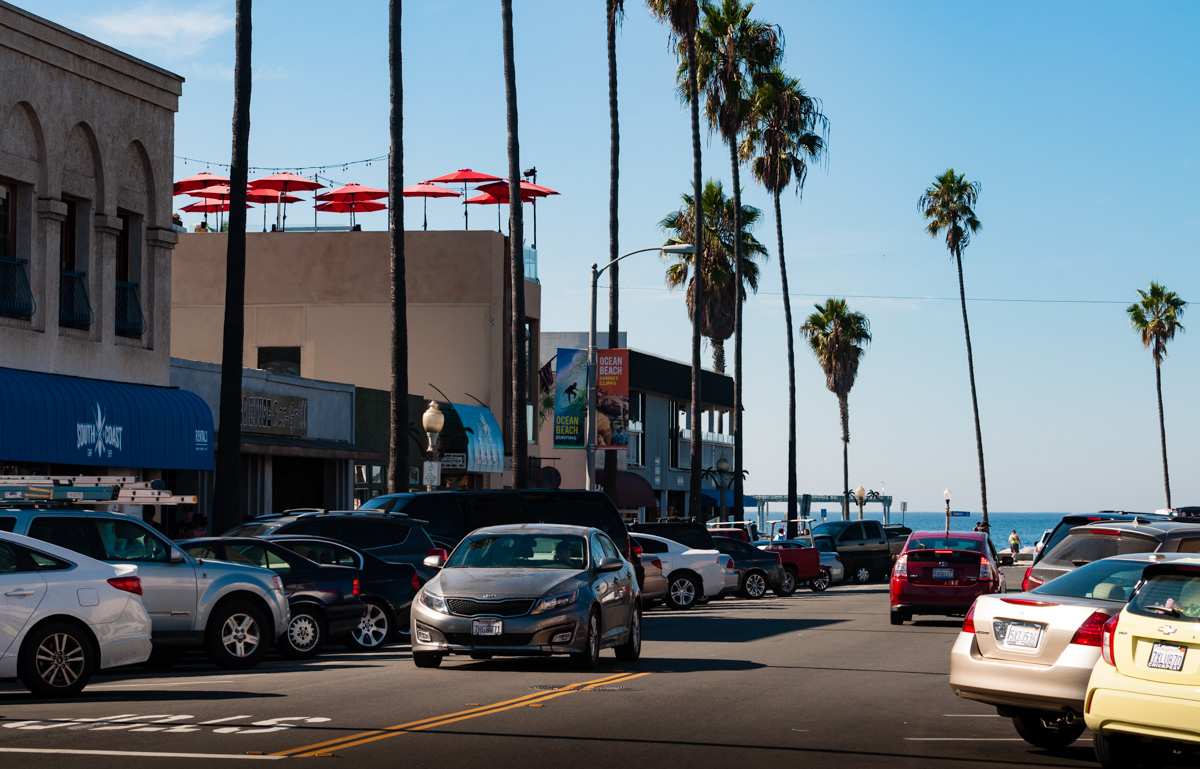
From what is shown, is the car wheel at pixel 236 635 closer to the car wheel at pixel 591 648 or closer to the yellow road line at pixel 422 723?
the car wheel at pixel 591 648

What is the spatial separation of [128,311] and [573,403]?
13177mm

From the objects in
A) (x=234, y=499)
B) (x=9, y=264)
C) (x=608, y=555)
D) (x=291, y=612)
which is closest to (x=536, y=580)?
(x=608, y=555)

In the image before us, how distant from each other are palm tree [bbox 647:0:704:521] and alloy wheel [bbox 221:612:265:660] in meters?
32.3

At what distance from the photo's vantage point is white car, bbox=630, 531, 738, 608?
35.2 m

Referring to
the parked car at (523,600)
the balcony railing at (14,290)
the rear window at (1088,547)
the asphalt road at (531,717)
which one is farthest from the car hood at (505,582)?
the balcony railing at (14,290)

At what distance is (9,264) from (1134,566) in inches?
840

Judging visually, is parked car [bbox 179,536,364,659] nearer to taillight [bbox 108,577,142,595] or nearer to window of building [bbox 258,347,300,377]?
taillight [bbox 108,577,142,595]

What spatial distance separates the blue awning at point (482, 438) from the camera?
49281mm

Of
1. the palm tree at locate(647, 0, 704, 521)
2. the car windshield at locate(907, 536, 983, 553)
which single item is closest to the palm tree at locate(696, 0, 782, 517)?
the palm tree at locate(647, 0, 704, 521)

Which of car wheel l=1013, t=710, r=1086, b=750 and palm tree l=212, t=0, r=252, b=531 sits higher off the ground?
palm tree l=212, t=0, r=252, b=531

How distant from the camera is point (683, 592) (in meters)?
35.2

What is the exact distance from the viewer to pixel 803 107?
215 ft

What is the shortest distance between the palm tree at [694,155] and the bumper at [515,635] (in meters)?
33.3

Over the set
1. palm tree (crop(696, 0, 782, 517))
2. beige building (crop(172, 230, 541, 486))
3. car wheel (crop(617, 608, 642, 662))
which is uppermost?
palm tree (crop(696, 0, 782, 517))
